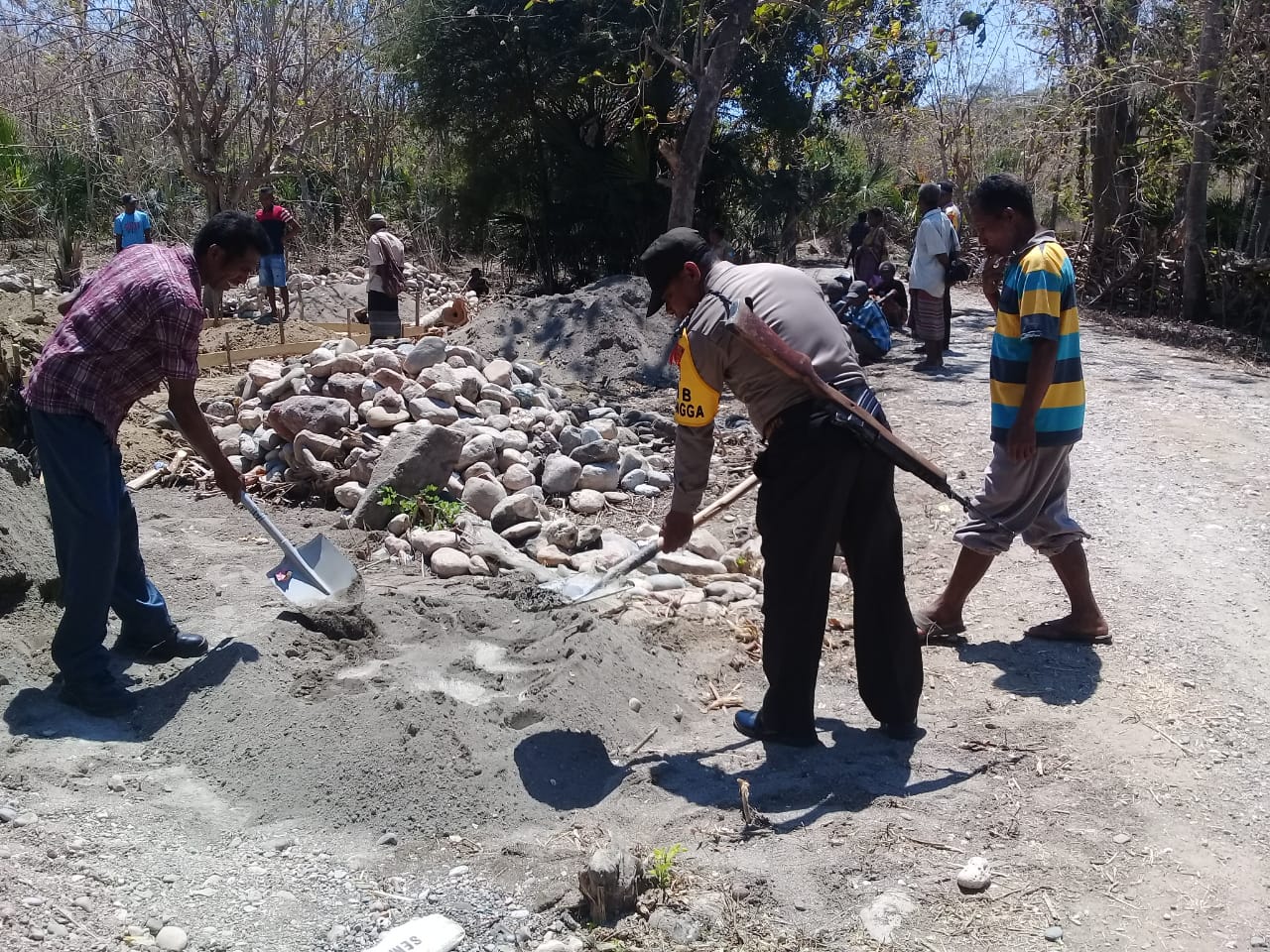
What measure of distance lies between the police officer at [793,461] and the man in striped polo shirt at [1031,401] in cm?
82

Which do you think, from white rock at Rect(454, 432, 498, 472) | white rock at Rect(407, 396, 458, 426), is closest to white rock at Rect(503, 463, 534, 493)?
white rock at Rect(454, 432, 498, 472)

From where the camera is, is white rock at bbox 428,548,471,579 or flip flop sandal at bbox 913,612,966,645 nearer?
flip flop sandal at bbox 913,612,966,645

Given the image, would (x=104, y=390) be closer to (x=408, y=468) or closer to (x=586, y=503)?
(x=408, y=468)

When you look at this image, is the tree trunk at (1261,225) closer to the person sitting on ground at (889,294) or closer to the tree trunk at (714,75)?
the person sitting on ground at (889,294)

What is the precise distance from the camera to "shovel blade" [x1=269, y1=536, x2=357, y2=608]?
451 centimetres

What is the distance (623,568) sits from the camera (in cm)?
404

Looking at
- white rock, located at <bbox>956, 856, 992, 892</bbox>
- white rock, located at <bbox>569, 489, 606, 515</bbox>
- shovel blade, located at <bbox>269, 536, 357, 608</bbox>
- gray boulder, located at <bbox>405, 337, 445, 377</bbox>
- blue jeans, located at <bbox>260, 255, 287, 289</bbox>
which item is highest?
blue jeans, located at <bbox>260, 255, 287, 289</bbox>

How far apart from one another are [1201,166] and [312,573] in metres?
11.1

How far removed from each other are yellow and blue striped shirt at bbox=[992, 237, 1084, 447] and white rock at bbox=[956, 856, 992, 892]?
167 centimetres

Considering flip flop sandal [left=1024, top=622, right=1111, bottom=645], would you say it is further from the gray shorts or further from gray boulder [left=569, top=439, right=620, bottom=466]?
gray boulder [left=569, top=439, right=620, bottom=466]

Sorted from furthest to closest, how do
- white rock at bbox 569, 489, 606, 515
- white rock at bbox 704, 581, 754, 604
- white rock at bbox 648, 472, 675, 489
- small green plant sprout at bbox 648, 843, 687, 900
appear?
white rock at bbox 648, 472, 675, 489
white rock at bbox 569, 489, 606, 515
white rock at bbox 704, 581, 754, 604
small green plant sprout at bbox 648, 843, 687, 900

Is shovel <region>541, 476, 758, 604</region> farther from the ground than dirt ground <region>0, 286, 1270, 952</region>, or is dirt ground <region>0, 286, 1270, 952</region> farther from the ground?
shovel <region>541, 476, 758, 604</region>

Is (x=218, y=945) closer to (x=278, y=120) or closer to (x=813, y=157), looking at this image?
(x=278, y=120)

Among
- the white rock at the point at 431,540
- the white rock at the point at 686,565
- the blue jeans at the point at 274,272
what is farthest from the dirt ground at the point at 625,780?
the blue jeans at the point at 274,272
